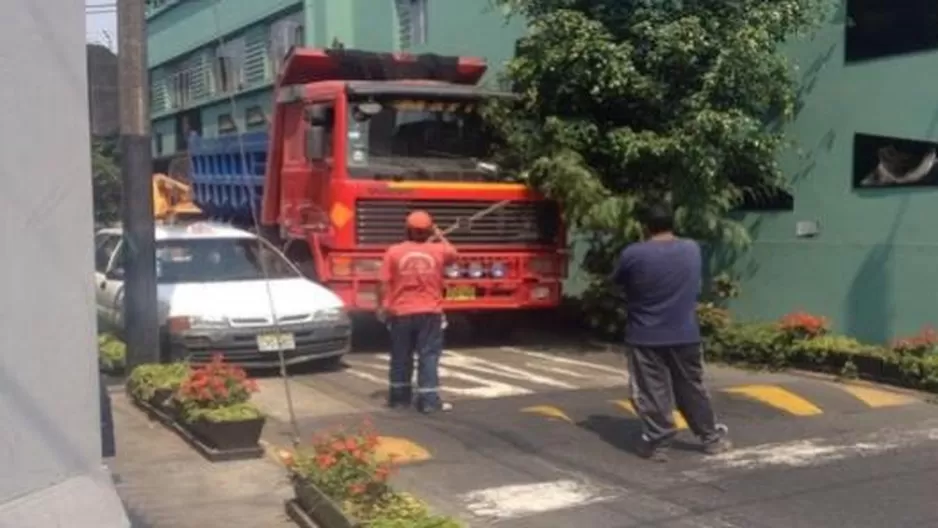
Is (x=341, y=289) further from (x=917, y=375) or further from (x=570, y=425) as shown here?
(x=917, y=375)

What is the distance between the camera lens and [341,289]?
14562 millimetres

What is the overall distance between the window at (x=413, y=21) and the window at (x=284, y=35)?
2862 millimetres

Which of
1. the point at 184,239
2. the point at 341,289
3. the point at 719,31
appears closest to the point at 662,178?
the point at 719,31

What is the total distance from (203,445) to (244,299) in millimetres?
3855

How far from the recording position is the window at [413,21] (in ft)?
76.0

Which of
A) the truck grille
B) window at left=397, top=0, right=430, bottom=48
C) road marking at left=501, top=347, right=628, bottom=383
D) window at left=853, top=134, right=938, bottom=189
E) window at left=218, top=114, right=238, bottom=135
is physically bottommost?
road marking at left=501, top=347, right=628, bottom=383

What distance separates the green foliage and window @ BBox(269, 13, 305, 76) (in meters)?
17.4

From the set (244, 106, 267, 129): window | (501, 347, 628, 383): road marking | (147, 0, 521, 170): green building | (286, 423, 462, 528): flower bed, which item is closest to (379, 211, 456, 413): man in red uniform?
(501, 347, 628, 383): road marking

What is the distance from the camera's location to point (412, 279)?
10945mm

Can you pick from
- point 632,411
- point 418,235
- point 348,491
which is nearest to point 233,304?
point 418,235

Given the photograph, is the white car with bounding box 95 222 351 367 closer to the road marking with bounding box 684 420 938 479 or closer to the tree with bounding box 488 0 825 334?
the tree with bounding box 488 0 825 334

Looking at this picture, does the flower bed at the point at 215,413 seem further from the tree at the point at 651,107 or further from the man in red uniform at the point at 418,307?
the tree at the point at 651,107

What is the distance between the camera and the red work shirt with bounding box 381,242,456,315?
35.9ft

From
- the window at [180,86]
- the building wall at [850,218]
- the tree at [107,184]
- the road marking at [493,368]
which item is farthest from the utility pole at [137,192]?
the window at [180,86]
